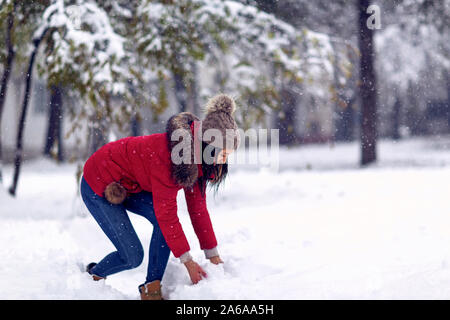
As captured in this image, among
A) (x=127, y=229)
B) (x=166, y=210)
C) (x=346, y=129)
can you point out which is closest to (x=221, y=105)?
(x=166, y=210)

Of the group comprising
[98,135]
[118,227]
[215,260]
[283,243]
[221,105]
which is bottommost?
[283,243]

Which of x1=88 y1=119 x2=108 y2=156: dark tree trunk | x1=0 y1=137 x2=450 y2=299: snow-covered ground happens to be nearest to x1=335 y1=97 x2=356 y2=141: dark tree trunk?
x1=0 y1=137 x2=450 y2=299: snow-covered ground

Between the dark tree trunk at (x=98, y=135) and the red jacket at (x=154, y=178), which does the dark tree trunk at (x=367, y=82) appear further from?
the red jacket at (x=154, y=178)

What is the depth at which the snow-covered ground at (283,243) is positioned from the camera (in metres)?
3.03

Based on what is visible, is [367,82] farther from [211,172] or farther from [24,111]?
[211,172]

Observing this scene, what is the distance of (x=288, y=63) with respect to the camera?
646 centimetres

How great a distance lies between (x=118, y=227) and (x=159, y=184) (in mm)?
490

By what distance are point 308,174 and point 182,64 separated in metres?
4.06

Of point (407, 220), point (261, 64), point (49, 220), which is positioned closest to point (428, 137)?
point (261, 64)

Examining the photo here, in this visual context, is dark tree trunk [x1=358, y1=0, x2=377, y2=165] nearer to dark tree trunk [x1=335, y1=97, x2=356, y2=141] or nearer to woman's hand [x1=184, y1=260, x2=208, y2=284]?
woman's hand [x1=184, y1=260, x2=208, y2=284]

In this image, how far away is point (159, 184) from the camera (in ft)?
8.73

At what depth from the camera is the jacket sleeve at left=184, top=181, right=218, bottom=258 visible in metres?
3.03

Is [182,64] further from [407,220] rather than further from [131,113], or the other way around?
[407,220]

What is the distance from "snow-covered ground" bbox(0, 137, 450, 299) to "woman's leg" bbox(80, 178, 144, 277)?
30 centimetres
